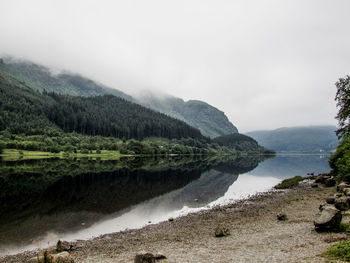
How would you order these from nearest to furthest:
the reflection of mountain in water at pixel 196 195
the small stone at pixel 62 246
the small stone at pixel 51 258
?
the small stone at pixel 51 258 → the small stone at pixel 62 246 → the reflection of mountain in water at pixel 196 195

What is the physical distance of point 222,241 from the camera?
2456cm

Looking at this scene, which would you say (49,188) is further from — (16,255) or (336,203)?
(336,203)

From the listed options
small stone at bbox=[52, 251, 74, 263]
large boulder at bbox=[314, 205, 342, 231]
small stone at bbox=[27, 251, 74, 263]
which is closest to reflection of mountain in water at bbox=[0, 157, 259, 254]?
small stone at bbox=[27, 251, 74, 263]

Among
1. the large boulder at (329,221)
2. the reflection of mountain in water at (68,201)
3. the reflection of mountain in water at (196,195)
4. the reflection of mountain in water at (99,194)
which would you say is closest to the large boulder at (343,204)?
the large boulder at (329,221)

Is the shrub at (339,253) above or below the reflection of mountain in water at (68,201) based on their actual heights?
above

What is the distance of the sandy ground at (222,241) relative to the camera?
18.7m

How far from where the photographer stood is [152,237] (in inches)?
1145

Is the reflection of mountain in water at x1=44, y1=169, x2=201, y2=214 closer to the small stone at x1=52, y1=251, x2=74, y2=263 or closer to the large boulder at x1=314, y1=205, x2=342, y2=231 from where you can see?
the small stone at x1=52, y1=251, x2=74, y2=263

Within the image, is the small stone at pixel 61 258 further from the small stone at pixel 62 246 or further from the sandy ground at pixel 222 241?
the small stone at pixel 62 246

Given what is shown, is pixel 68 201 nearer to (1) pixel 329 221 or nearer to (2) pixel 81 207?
(2) pixel 81 207

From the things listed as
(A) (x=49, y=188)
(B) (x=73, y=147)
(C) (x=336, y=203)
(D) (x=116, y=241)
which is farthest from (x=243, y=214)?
(B) (x=73, y=147)

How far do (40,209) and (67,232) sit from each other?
1332cm

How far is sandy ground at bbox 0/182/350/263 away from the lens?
61.4ft

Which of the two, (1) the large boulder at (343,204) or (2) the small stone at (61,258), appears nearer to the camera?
(2) the small stone at (61,258)
